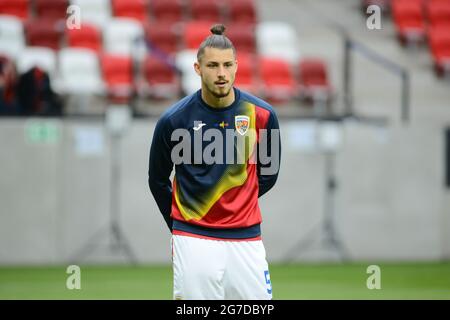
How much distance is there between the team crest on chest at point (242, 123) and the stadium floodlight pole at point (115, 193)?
8980 mm

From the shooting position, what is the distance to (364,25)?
2152 cm

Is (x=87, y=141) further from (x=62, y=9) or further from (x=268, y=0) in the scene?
(x=268, y=0)

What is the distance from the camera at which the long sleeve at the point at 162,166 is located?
6727 millimetres

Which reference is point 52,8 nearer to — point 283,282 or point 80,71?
point 80,71

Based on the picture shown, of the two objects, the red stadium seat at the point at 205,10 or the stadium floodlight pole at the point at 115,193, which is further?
the red stadium seat at the point at 205,10

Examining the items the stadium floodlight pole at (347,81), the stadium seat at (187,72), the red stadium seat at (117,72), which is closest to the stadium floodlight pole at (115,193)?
the stadium seat at (187,72)

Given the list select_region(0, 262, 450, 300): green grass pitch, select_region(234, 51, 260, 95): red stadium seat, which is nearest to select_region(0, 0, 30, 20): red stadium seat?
select_region(234, 51, 260, 95): red stadium seat

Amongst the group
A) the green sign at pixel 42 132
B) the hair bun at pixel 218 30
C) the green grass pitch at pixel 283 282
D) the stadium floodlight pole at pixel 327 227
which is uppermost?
the hair bun at pixel 218 30

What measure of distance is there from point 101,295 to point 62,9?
9242 millimetres

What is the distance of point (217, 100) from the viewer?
6.57 metres

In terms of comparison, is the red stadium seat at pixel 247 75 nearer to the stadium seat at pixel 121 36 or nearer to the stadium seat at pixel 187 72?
the stadium seat at pixel 187 72

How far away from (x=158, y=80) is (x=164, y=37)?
4.29 ft

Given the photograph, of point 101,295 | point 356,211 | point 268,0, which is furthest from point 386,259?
point 268,0
